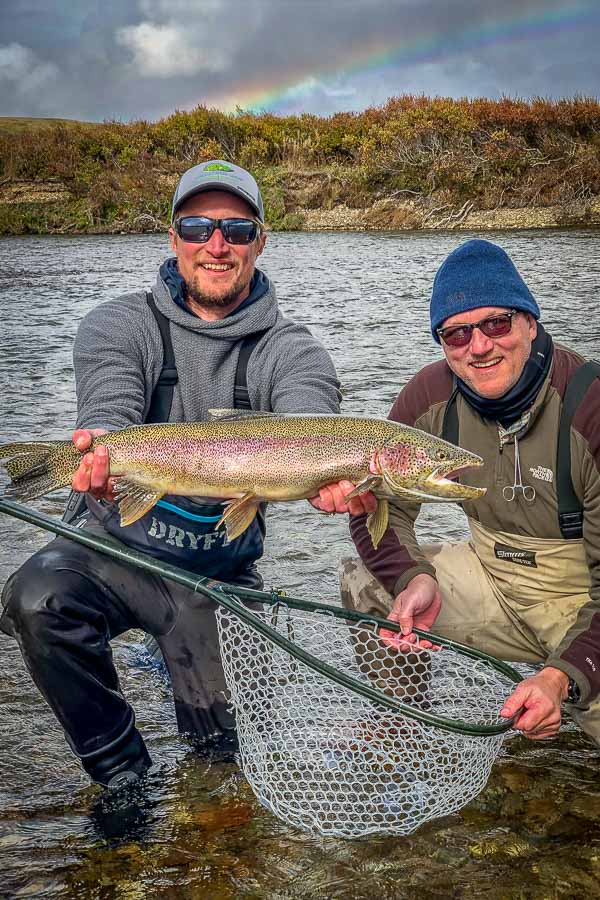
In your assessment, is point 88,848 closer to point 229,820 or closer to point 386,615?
point 229,820

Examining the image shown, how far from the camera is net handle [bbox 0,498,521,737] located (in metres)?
2.48

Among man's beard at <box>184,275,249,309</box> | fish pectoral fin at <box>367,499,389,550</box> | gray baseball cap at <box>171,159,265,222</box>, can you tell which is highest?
gray baseball cap at <box>171,159,265,222</box>

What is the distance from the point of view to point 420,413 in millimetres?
3494

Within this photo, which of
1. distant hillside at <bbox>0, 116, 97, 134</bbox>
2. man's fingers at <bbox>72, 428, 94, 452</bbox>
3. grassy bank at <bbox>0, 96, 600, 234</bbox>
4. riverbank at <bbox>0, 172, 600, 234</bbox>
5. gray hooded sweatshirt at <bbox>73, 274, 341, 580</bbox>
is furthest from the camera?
distant hillside at <bbox>0, 116, 97, 134</bbox>

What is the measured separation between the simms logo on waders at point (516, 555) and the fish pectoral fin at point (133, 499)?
1.32 meters

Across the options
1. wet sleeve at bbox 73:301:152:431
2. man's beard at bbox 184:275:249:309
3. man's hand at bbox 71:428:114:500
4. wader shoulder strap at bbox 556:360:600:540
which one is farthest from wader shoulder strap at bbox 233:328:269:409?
wader shoulder strap at bbox 556:360:600:540

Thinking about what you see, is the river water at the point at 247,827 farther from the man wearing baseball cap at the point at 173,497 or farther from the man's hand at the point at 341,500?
the man's hand at the point at 341,500

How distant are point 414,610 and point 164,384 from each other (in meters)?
1.31

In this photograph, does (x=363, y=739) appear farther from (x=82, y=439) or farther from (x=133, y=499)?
(x=82, y=439)

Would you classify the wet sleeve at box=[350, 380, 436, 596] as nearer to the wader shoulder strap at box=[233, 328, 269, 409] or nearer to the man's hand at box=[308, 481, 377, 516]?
the man's hand at box=[308, 481, 377, 516]

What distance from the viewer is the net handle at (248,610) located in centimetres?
248

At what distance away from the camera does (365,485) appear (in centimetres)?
309

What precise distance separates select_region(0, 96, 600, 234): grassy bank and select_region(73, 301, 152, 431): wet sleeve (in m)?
28.0

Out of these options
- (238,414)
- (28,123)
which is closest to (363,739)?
(238,414)
